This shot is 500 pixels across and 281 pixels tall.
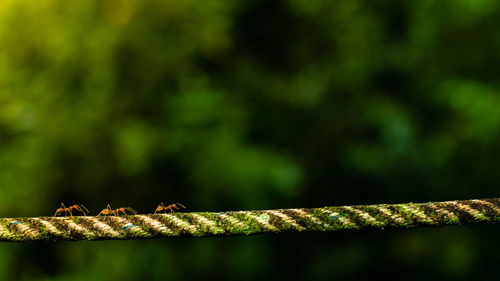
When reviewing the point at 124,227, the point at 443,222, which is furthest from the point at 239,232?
the point at 443,222

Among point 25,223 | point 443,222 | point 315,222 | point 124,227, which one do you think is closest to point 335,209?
point 315,222

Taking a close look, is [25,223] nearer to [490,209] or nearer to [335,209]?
[335,209]

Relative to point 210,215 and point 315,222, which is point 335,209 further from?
point 210,215

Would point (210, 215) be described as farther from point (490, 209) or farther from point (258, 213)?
point (490, 209)

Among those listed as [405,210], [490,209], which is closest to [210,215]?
[405,210]
